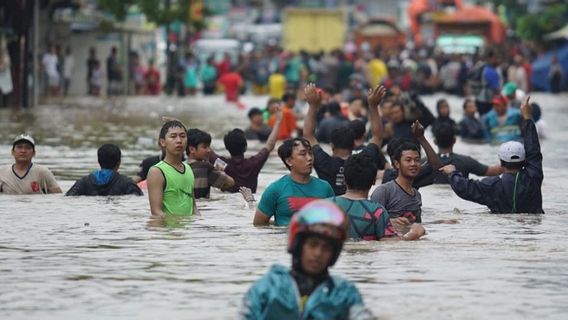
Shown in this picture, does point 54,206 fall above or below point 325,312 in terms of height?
below

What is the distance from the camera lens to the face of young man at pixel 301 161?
544 inches

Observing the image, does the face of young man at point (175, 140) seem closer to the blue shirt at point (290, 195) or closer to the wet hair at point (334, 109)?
the blue shirt at point (290, 195)

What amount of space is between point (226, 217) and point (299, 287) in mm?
7758

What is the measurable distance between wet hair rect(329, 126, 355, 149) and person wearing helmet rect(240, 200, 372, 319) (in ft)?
24.4

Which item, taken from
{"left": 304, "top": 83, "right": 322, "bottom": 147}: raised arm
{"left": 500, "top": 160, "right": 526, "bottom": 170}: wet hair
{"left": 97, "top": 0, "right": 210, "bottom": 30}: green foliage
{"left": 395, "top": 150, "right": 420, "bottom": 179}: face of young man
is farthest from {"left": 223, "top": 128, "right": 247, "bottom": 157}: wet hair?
{"left": 97, "top": 0, "right": 210, "bottom": 30}: green foliage

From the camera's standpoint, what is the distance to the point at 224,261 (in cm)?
1257

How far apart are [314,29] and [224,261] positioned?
62.9 m

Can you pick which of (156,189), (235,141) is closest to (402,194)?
(156,189)

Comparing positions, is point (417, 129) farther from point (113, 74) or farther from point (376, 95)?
point (113, 74)

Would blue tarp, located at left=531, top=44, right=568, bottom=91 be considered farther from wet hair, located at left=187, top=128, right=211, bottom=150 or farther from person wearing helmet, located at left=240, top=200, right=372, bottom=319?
person wearing helmet, located at left=240, top=200, right=372, bottom=319

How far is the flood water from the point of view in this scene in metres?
10.4

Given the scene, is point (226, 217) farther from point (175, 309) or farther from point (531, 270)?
point (175, 309)

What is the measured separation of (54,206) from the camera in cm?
1711

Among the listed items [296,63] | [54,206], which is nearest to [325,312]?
[54,206]
